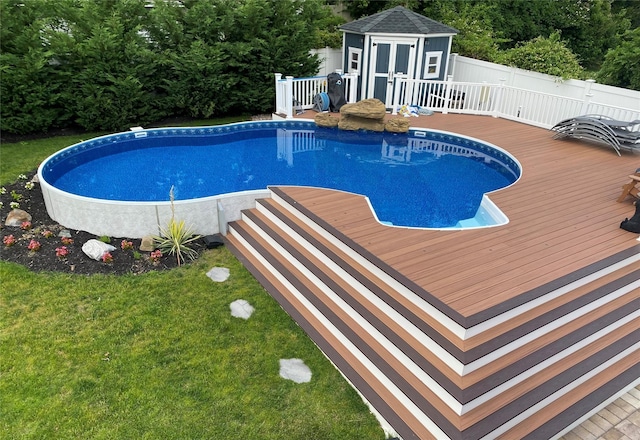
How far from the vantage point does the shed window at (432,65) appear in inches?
470

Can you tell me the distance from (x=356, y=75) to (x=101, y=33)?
6.12m

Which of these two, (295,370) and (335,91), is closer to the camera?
(295,370)

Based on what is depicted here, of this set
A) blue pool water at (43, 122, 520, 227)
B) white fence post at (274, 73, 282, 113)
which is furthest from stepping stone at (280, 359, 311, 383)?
white fence post at (274, 73, 282, 113)

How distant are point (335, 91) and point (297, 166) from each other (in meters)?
3.72

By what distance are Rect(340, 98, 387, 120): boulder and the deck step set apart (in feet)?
18.5

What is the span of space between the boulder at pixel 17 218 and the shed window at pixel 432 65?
32.5 feet

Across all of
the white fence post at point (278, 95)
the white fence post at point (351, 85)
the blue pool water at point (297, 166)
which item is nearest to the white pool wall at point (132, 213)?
the blue pool water at point (297, 166)

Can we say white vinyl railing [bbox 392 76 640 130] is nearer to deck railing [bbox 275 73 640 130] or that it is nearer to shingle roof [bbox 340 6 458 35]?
deck railing [bbox 275 73 640 130]

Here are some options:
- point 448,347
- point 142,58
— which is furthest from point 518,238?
point 142,58

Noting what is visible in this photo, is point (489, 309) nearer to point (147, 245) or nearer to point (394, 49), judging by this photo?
point (147, 245)

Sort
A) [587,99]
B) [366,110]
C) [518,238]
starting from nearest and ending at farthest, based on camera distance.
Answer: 1. [518,238]
2. [587,99]
3. [366,110]

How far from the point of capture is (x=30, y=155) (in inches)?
360

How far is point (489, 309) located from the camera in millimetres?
3639

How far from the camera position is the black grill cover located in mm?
11219
